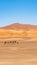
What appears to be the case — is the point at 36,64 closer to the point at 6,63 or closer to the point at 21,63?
the point at 21,63

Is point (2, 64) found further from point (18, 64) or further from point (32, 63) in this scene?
point (32, 63)

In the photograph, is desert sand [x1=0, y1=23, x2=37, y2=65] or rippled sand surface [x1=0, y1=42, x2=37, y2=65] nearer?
rippled sand surface [x1=0, y1=42, x2=37, y2=65]

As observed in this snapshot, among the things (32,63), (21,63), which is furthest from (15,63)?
(32,63)

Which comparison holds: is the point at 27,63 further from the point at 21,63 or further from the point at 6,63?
the point at 6,63

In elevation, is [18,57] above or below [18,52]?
below

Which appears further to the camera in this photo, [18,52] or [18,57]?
[18,52]

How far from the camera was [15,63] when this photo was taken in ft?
31.6

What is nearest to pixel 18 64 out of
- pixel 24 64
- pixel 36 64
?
pixel 24 64

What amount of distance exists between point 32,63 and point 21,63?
0.59m

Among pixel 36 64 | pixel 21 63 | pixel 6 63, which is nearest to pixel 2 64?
pixel 6 63

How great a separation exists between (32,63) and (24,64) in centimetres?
53

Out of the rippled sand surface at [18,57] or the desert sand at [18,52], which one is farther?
the desert sand at [18,52]

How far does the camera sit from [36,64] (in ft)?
30.6

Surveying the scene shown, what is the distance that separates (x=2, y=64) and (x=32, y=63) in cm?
160
